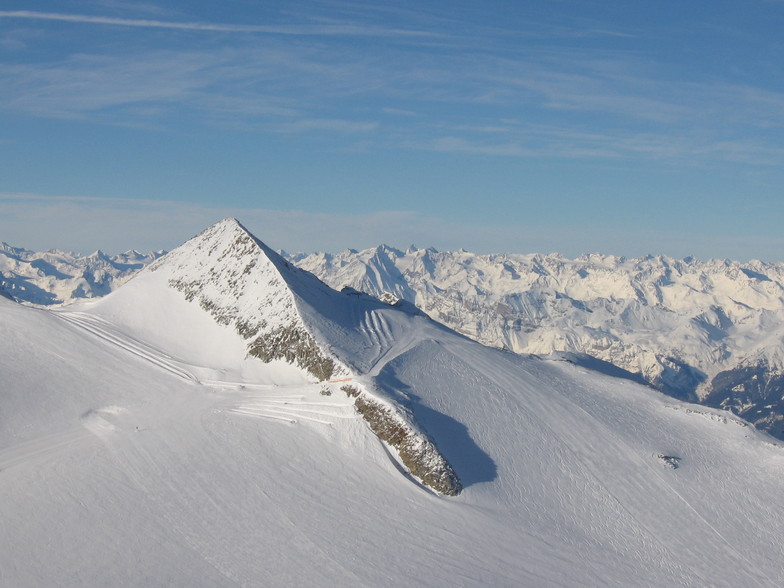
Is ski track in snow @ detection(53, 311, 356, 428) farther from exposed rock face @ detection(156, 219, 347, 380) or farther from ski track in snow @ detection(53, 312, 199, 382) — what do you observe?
exposed rock face @ detection(156, 219, 347, 380)

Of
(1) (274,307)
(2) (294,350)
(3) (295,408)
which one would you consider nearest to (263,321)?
(1) (274,307)

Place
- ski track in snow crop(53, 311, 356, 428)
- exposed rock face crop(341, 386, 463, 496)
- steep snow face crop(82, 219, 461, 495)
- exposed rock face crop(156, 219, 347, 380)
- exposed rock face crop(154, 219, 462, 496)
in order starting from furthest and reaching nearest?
exposed rock face crop(156, 219, 347, 380)
ski track in snow crop(53, 311, 356, 428)
steep snow face crop(82, 219, 461, 495)
exposed rock face crop(154, 219, 462, 496)
exposed rock face crop(341, 386, 463, 496)

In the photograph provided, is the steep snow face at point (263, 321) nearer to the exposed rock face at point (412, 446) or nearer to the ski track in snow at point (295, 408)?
the exposed rock face at point (412, 446)

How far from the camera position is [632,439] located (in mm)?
63406

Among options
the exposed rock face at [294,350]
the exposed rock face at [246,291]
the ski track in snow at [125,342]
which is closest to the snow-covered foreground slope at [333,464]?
the ski track in snow at [125,342]

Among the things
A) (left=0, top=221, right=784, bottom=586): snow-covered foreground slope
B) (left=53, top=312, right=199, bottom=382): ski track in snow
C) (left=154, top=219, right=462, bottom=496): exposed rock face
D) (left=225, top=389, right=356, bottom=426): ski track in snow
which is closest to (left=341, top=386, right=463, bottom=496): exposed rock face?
(left=154, top=219, right=462, bottom=496): exposed rock face

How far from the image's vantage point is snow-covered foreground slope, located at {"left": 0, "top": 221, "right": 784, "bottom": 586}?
3978 cm

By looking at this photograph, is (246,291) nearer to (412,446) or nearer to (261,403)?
(261,403)

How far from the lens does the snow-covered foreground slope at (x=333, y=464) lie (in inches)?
1566

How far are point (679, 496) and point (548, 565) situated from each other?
1868cm

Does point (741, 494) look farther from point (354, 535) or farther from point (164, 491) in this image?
point (164, 491)

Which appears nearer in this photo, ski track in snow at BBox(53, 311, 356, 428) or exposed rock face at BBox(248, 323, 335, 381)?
ski track in snow at BBox(53, 311, 356, 428)

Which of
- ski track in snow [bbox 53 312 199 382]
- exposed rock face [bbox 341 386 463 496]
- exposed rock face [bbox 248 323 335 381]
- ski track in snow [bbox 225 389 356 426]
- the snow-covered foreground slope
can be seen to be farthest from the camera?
ski track in snow [bbox 53 312 199 382]

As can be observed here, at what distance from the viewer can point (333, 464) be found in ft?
166
